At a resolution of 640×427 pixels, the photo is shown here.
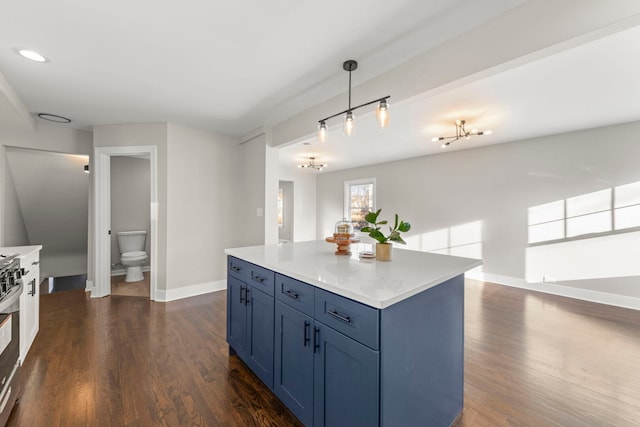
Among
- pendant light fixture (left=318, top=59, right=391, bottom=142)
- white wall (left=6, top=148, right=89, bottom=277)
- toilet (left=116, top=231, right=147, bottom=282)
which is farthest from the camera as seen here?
toilet (left=116, top=231, right=147, bottom=282)

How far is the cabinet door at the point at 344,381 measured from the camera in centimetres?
108

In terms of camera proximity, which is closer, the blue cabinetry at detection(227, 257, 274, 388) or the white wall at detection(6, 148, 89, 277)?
the blue cabinetry at detection(227, 257, 274, 388)

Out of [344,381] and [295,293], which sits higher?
[295,293]

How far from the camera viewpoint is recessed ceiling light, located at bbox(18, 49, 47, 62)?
6.64ft

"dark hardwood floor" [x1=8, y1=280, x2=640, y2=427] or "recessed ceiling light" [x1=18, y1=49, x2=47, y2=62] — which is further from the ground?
"recessed ceiling light" [x1=18, y1=49, x2=47, y2=62]

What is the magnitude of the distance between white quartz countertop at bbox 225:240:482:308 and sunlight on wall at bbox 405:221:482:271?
11.7 ft

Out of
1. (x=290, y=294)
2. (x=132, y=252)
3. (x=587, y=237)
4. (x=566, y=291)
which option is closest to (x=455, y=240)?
(x=566, y=291)

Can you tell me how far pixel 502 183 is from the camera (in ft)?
15.2

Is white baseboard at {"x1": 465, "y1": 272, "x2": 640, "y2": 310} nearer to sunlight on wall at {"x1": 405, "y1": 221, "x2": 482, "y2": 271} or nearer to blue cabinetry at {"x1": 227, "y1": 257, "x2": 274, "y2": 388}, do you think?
sunlight on wall at {"x1": 405, "y1": 221, "x2": 482, "y2": 271}

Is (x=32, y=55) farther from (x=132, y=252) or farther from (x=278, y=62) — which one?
(x=132, y=252)

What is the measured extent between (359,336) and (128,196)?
18.1 ft

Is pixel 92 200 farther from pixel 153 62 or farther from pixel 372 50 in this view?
pixel 372 50

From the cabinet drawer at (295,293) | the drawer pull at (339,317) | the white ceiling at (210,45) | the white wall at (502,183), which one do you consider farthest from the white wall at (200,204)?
the white wall at (502,183)

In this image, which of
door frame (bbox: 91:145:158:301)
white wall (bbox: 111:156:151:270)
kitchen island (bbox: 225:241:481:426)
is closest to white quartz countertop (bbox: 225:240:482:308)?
kitchen island (bbox: 225:241:481:426)
